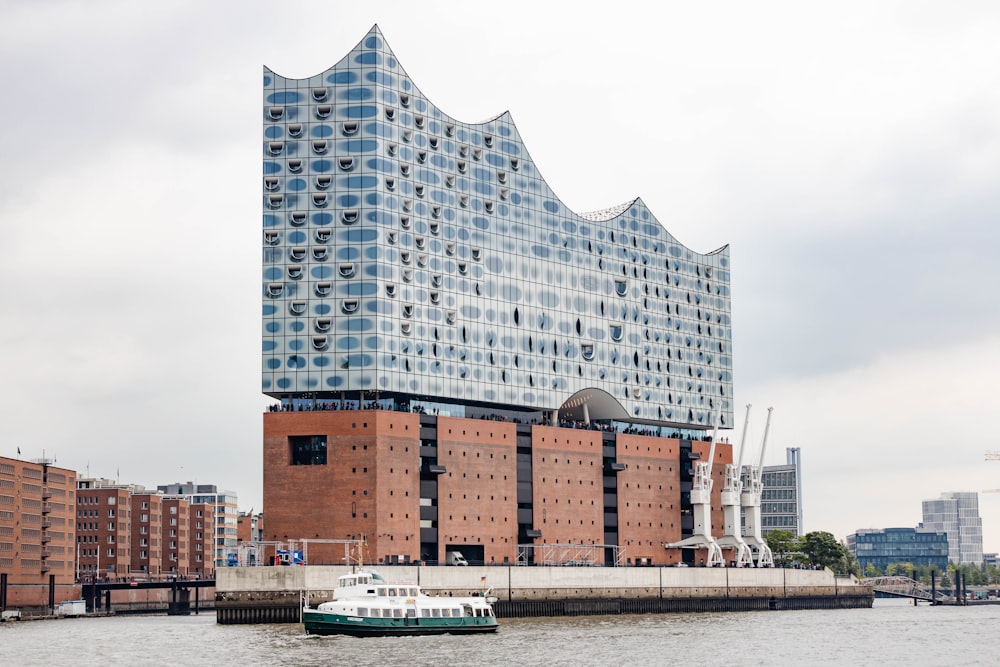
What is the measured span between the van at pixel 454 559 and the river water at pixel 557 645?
31.4ft

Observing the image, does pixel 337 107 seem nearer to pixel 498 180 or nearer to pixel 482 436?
pixel 498 180

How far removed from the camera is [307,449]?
13925cm

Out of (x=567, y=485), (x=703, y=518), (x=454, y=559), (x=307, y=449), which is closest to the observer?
(x=307, y=449)

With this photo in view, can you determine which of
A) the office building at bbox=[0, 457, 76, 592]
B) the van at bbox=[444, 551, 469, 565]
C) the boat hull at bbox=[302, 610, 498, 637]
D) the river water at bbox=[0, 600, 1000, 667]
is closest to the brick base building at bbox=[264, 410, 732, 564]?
the van at bbox=[444, 551, 469, 565]

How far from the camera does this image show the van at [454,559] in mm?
143250

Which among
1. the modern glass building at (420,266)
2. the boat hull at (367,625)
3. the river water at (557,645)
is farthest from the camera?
the modern glass building at (420,266)

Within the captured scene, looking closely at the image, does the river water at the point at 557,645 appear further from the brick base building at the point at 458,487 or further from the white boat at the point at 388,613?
the brick base building at the point at 458,487

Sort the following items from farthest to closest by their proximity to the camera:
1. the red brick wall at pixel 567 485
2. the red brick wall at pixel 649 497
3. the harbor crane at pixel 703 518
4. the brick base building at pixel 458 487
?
the harbor crane at pixel 703 518, the red brick wall at pixel 649 497, the red brick wall at pixel 567 485, the brick base building at pixel 458 487

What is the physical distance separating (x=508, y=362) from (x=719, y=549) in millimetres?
36496

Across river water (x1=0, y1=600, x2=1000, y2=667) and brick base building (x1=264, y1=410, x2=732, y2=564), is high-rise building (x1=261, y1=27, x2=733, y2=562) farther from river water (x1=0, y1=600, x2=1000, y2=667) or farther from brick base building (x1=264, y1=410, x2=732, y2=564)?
river water (x1=0, y1=600, x2=1000, y2=667)

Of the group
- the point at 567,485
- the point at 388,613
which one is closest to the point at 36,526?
the point at 567,485

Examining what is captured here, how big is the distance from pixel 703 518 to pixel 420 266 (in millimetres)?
50257

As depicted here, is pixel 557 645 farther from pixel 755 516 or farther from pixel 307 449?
pixel 755 516

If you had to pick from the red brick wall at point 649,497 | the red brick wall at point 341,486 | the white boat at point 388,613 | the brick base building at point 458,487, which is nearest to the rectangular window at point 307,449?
the brick base building at point 458,487
